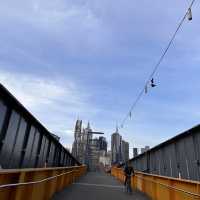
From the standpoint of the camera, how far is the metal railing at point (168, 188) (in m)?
6.94

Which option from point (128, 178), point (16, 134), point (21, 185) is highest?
point (16, 134)

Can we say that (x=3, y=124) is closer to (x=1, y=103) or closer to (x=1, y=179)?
(x=1, y=103)

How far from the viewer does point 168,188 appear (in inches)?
355

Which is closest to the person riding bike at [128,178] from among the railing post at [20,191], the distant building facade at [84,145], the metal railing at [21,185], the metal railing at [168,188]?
the metal railing at [168,188]

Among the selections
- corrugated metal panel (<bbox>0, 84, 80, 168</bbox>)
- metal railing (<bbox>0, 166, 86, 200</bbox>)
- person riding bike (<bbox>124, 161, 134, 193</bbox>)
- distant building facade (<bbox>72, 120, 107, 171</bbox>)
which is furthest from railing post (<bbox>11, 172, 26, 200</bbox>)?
distant building facade (<bbox>72, 120, 107, 171</bbox>)

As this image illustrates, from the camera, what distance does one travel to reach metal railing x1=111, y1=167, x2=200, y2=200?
6.94m

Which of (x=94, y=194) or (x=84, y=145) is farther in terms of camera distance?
(x=84, y=145)

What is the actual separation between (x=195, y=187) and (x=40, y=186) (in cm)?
454

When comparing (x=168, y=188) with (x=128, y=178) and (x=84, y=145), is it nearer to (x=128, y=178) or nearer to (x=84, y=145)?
(x=128, y=178)

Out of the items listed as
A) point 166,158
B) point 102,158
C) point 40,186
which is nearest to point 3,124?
point 40,186

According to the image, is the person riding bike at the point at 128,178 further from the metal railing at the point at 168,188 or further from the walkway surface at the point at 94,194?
the metal railing at the point at 168,188

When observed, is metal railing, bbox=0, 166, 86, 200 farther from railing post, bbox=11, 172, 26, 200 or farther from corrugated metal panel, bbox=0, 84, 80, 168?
corrugated metal panel, bbox=0, 84, 80, 168

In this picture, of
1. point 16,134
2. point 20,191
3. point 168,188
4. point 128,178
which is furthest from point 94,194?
point 20,191

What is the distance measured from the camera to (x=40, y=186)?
24.6ft
